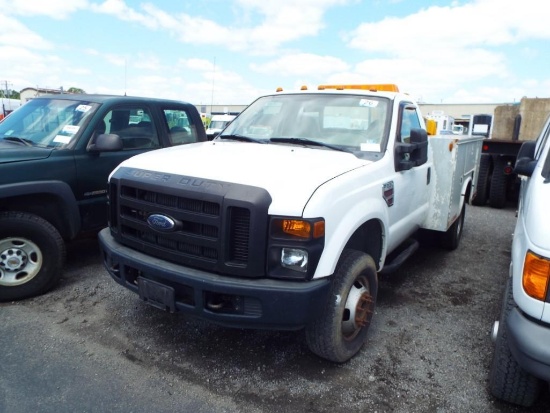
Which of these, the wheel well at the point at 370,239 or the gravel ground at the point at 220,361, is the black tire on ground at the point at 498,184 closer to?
the gravel ground at the point at 220,361

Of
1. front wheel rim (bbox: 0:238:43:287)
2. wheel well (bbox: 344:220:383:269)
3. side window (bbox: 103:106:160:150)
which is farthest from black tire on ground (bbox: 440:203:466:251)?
front wheel rim (bbox: 0:238:43:287)

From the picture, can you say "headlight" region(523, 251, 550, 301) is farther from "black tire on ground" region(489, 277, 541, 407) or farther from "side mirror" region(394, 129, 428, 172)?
"side mirror" region(394, 129, 428, 172)

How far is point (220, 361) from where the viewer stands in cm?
308

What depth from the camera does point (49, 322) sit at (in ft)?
11.7

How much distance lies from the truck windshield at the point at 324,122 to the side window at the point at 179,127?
1.37 metres

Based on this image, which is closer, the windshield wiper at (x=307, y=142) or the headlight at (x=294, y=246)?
the headlight at (x=294, y=246)

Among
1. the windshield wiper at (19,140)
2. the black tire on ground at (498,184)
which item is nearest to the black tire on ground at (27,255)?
the windshield wiper at (19,140)

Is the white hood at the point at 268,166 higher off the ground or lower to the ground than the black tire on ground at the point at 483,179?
higher

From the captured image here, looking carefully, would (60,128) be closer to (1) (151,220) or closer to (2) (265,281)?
(1) (151,220)

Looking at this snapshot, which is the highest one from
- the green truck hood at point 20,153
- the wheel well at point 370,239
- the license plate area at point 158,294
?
the green truck hood at point 20,153

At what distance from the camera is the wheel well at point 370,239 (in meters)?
3.29

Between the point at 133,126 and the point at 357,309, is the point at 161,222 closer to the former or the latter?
the point at 357,309

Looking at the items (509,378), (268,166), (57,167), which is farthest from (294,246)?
(57,167)

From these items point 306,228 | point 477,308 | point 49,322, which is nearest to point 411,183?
point 477,308
